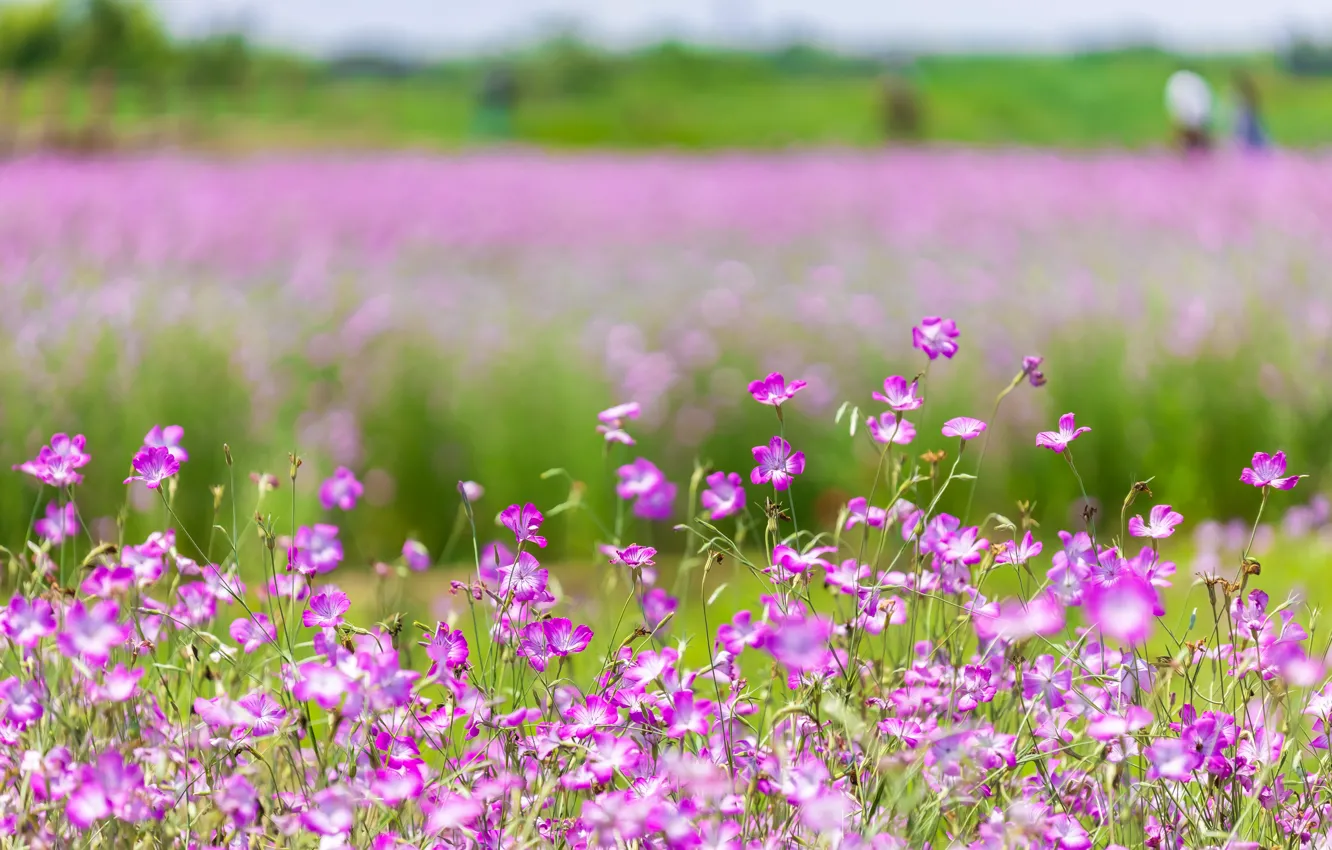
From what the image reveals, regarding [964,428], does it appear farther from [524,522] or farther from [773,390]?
[524,522]

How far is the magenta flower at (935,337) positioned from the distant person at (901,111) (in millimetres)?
24565

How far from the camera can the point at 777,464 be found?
1446 mm

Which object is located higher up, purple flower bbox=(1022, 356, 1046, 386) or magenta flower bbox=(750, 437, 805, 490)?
purple flower bbox=(1022, 356, 1046, 386)

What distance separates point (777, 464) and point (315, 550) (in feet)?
1.90

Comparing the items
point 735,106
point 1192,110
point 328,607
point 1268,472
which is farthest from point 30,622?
point 735,106

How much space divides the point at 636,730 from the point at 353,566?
10.4ft

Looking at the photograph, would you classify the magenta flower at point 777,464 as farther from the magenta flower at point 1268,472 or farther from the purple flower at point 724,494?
the magenta flower at point 1268,472

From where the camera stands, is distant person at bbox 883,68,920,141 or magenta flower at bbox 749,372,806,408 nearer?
magenta flower at bbox 749,372,806,408

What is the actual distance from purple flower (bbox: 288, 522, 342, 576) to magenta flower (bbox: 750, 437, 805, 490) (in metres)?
0.51

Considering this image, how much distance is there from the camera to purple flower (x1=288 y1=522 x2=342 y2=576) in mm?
1580

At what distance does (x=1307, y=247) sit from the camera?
17.1ft

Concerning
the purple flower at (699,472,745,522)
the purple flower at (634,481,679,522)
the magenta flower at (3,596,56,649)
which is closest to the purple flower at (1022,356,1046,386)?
the purple flower at (699,472,745,522)

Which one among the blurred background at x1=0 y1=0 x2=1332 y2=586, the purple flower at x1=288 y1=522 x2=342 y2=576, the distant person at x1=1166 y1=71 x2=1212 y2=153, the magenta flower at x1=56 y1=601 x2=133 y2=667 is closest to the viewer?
the magenta flower at x1=56 y1=601 x2=133 y2=667

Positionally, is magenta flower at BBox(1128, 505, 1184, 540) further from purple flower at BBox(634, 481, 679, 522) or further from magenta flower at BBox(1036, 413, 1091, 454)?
purple flower at BBox(634, 481, 679, 522)
